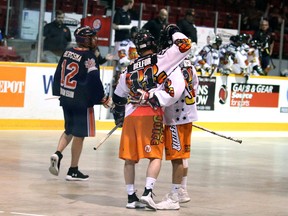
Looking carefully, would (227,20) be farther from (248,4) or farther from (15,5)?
(15,5)

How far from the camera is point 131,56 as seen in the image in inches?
768

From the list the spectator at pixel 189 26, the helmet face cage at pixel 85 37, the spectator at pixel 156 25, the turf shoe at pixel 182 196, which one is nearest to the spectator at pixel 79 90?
the helmet face cage at pixel 85 37

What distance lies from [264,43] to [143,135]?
1382 centimetres

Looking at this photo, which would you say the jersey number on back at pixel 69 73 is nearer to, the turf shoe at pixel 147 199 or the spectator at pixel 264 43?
the turf shoe at pixel 147 199

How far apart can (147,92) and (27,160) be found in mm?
4172

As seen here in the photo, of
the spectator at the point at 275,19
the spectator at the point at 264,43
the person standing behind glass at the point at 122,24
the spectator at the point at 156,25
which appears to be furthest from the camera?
the spectator at the point at 275,19

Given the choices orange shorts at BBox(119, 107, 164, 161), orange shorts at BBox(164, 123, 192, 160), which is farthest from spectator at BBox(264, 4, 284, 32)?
orange shorts at BBox(119, 107, 164, 161)

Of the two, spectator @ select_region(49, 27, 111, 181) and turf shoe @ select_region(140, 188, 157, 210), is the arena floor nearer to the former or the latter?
turf shoe @ select_region(140, 188, 157, 210)

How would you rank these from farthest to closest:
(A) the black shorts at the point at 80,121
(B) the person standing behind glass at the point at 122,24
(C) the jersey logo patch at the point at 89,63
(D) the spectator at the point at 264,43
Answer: (D) the spectator at the point at 264,43
(B) the person standing behind glass at the point at 122,24
(A) the black shorts at the point at 80,121
(C) the jersey logo patch at the point at 89,63

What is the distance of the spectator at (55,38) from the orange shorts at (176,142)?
907cm

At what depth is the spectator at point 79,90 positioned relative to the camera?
1141 centimetres

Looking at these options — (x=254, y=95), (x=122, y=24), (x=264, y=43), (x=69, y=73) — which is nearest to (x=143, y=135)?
(x=69, y=73)

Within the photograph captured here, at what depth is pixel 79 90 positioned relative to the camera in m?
11.5

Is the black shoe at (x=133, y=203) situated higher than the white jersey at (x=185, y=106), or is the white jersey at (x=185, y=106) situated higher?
the white jersey at (x=185, y=106)
